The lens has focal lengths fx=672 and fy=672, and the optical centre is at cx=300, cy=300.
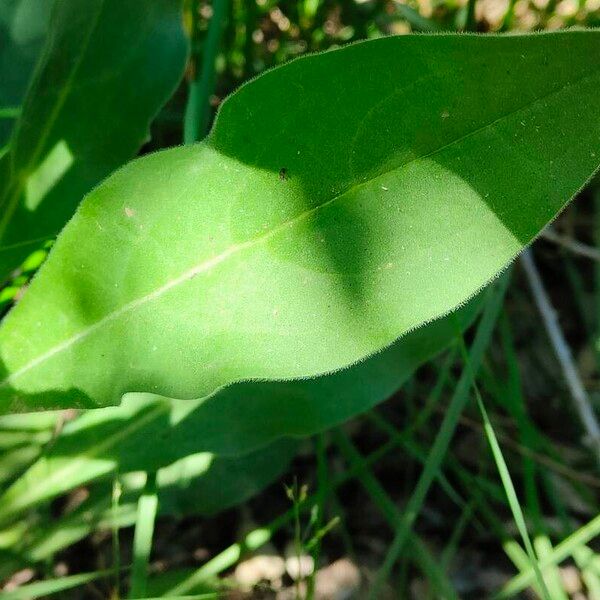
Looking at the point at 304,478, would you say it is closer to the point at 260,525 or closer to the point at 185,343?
the point at 260,525

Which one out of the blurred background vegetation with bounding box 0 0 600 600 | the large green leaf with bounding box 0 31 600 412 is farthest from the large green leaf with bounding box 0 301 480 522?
the large green leaf with bounding box 0 31 600 412

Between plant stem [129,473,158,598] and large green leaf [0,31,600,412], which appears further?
plant stem [129,473,158,598]

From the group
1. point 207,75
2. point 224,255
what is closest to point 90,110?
point 207,75

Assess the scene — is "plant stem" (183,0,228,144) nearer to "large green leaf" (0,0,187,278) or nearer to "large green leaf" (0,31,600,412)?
"large green leaf" (0,0,187,278)

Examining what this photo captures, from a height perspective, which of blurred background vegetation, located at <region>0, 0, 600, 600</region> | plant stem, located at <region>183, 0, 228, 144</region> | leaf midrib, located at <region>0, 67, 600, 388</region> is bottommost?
blurred background vegetation, located at <region>0, 0, 600, 600</region>

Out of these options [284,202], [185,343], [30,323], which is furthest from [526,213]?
[30,323]

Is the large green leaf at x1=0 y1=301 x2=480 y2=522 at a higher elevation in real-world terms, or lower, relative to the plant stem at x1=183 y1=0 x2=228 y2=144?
lower
